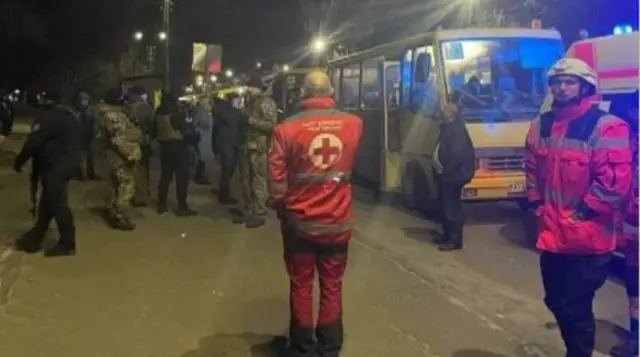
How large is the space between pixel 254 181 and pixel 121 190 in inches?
69.5

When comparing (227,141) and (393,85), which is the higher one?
(393,85)

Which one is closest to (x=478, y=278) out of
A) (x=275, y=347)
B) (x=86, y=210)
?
(x=275, y=347)

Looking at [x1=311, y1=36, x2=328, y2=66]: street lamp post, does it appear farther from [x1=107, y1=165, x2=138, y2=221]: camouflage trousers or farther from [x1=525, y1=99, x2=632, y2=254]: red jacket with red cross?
[x1=525, y1=99, x2=632, y2=254]: red jacket with red cross

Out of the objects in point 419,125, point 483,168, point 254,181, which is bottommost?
point 254,181

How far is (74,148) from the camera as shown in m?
9.27

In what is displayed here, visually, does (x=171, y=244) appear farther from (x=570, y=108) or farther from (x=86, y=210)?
(x=570, y=108)

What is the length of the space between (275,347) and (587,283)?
240 cm

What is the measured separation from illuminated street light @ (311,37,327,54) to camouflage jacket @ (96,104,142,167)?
27949mm

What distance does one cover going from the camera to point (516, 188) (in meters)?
12.1

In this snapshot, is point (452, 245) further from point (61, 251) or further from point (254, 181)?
point (61, 251)

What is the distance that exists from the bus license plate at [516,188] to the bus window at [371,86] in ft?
12.0

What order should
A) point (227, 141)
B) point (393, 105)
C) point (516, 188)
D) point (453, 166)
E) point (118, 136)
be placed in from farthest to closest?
1. point (393, 105)
2. point (227, 141)
3. point (516, 188)
4. point (118, 136)
5. point (453, 166)


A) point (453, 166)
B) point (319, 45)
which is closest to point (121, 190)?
point (453, 166)

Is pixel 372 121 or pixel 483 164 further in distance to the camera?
pixel 372 121
